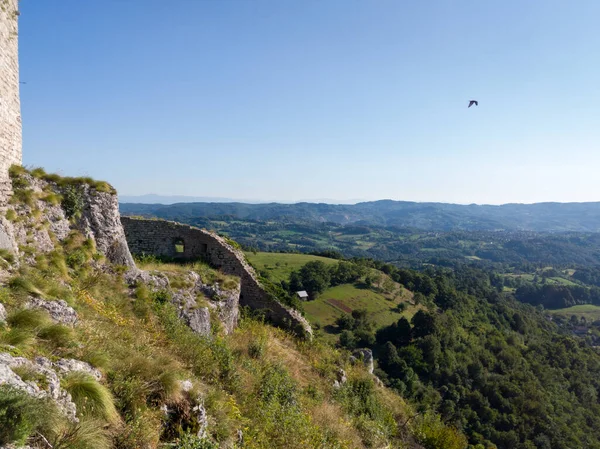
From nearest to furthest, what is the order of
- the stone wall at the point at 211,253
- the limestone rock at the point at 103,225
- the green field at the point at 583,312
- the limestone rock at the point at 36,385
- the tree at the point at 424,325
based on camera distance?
the limestone rock at the point at 36,385, the limestone rock at the point at 103,225, the stone wall at the point at 211,253, the tree at the point at 424,325, the green field at the point at 583,312

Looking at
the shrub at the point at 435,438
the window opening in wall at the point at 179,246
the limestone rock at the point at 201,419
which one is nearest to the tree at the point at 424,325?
the shrub at the point at 435,438

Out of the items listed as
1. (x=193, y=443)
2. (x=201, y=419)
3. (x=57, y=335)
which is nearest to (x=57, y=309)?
(x=57, y=335)

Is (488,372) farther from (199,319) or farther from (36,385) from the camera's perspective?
(36,385)

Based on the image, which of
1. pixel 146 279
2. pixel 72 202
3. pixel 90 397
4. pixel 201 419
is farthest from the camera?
pixel 146 279

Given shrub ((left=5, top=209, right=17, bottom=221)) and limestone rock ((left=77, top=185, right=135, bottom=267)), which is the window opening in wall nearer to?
limestone rock ((left=77, top=185, right=135, bottom=267))

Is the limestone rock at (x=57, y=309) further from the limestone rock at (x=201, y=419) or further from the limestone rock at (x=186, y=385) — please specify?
the limestone rock at (x=201, y=419)

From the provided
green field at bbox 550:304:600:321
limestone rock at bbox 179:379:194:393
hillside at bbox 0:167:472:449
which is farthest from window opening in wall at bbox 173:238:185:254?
green field at bbox 550:304:600:321
